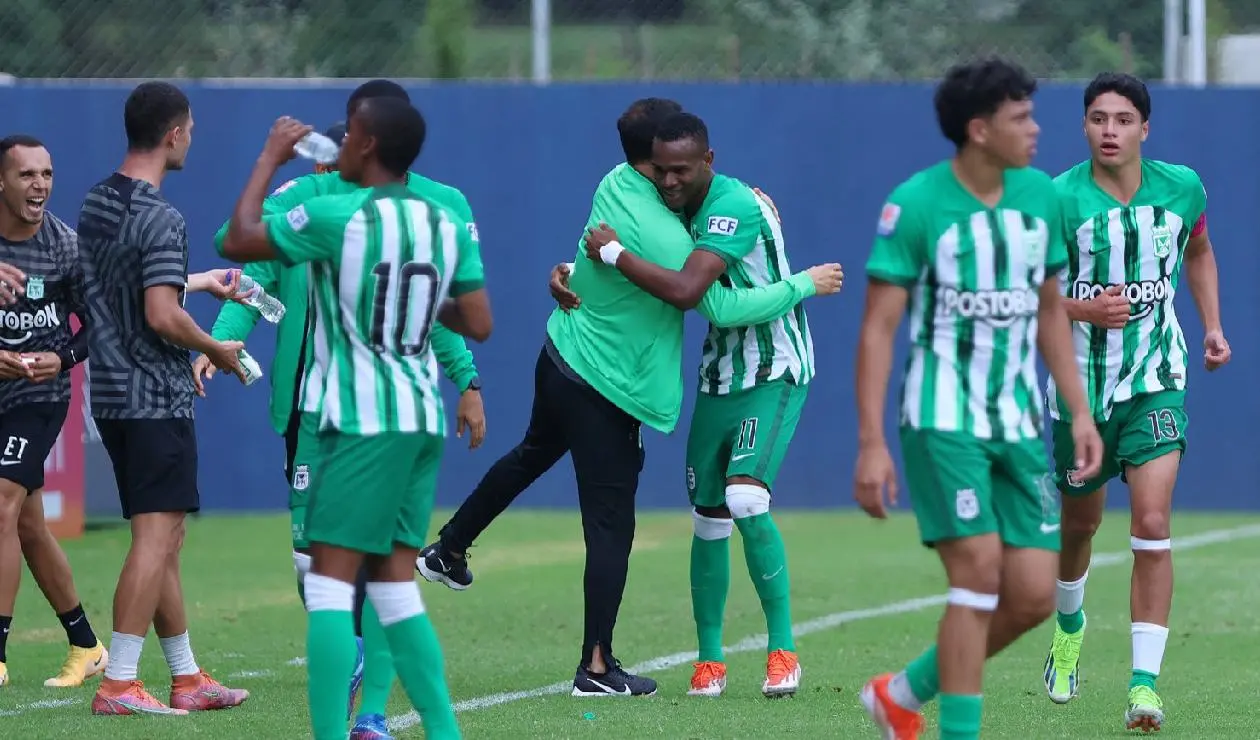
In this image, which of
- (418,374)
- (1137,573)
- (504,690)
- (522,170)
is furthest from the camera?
(522,170)

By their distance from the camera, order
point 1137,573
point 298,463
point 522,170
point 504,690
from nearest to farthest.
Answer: point 298,463 → point 1137,573 → point 504,690 → point 522,170

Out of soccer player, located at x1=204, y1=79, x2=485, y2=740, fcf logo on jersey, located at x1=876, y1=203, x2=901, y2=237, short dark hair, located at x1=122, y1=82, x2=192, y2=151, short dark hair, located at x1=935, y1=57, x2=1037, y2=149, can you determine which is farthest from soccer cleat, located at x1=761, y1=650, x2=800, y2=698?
short dark hair, located at x1=122, y1=82, x2=192, y2=151

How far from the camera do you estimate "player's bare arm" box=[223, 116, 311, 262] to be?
5375 millimetres

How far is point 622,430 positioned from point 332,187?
1.50m

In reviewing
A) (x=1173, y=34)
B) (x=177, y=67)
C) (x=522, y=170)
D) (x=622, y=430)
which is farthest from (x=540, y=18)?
(x=622, y=430)

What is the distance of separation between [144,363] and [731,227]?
218 cm

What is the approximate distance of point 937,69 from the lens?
588 inches

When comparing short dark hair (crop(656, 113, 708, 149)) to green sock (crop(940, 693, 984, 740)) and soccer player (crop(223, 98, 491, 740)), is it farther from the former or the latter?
green sock (crop(940, 693, 984, 740))

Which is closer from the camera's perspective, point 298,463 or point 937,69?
point 298,463

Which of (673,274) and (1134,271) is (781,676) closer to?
(673,274)

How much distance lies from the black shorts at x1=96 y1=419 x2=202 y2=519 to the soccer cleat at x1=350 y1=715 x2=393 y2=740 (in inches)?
54.0

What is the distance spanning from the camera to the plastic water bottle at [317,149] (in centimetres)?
545

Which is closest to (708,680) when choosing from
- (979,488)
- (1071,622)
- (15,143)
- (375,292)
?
(1071,622)

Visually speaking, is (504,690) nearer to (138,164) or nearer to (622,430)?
(622,430)
